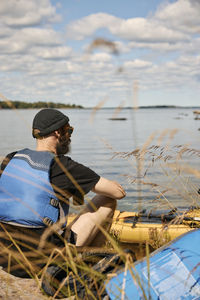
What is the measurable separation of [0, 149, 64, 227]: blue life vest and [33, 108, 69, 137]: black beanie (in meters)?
0.23

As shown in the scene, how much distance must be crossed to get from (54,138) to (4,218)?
698mm

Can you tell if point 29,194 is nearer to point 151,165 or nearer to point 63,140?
point 63,140

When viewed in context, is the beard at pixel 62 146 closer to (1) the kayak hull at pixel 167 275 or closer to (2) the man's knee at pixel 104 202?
(2) the man's knee at pixel 104 202

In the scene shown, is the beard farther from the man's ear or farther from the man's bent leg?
the man's bent leg

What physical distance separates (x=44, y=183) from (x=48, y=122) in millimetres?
512

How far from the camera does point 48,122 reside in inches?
114

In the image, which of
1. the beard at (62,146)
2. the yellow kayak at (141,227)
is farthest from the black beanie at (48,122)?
the yellow kayak at (141,227)

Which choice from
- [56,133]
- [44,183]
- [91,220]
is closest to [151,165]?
[91,220]

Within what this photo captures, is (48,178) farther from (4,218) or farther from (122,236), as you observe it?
(122,236)

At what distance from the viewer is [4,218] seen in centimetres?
272

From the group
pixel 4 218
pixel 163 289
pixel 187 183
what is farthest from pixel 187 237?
pixel 4 218

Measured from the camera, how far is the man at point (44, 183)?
2.64 meters

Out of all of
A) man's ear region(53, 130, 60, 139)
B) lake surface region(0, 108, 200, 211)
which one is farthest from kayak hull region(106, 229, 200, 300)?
man's ear region(53, 130, 60, 139)

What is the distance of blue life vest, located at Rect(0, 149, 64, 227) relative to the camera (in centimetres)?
262
